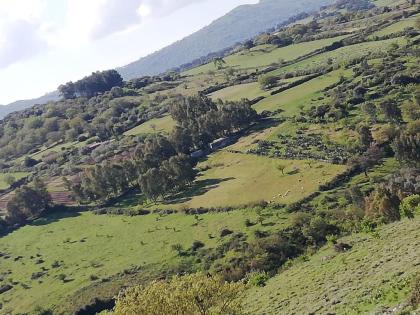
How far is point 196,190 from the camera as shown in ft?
412

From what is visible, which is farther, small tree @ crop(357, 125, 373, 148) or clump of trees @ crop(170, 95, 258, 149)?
clump of trees @ crop(170, 95, 258, 149)

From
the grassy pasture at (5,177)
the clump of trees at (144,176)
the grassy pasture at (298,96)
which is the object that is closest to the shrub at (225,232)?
the clump of trees at (144,176)

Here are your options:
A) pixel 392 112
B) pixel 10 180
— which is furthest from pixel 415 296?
pixel 10 180

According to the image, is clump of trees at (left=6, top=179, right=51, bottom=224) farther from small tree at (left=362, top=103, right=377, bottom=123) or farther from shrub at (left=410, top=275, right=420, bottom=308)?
shrub at (left=410, top=275, right=420, bottom=308)

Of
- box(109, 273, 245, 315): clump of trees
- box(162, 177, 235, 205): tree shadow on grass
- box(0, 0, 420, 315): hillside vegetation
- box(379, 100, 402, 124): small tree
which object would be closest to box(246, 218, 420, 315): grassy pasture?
box(0, 0, 420, 315): hillside vegetation

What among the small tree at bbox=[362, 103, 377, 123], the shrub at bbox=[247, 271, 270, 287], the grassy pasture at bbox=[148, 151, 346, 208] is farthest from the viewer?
the small tree at bbox=[362, 103, 377, 123]

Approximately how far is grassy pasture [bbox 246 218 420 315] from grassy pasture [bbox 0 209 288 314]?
25.7 metres

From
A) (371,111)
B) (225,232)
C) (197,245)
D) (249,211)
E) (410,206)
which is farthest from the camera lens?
(371,111)

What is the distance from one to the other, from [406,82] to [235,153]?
52074 mm

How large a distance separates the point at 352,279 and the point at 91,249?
68.2 metres

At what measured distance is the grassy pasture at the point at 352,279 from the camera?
147 feet

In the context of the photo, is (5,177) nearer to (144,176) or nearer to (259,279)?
(144,176)

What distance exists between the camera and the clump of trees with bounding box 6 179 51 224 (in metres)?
143

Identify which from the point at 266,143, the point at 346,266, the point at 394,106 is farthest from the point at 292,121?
the point at 346,266
